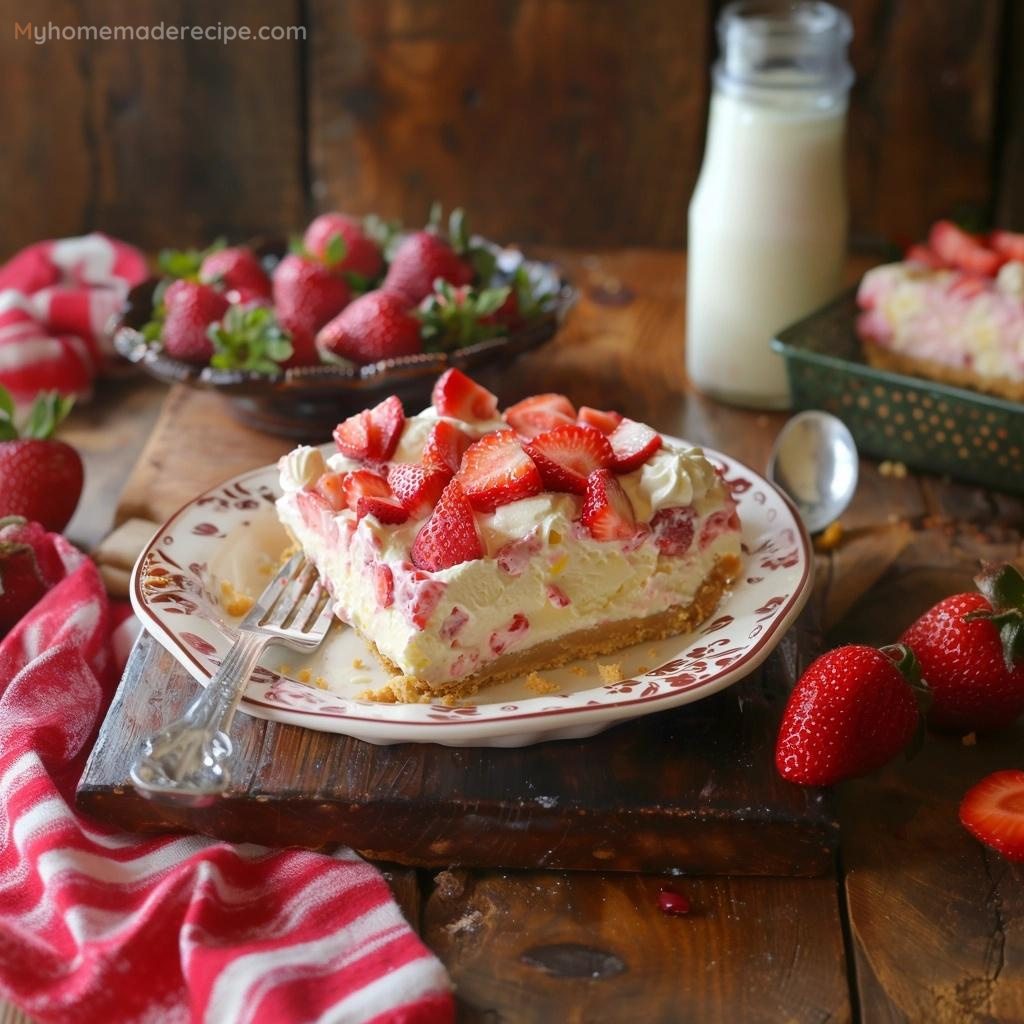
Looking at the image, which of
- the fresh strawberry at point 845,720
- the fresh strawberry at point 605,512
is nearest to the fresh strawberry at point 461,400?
the fresh strawberry at point 605,512

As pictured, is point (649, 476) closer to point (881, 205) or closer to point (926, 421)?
point (926, 421)

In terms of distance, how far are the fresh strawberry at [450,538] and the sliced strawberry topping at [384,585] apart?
4cm

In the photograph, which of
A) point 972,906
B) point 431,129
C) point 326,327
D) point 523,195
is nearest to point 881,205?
point 523,195

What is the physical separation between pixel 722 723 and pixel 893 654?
21cm

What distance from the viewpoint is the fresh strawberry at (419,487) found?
1.54 metres

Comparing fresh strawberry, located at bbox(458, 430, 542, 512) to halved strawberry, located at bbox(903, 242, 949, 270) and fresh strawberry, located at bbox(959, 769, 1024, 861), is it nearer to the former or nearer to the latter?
fresh strawberry, located at bbox(959, 769, 1024, 861)

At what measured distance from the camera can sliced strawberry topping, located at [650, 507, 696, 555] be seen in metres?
1.59

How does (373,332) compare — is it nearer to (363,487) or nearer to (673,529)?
(363,487)

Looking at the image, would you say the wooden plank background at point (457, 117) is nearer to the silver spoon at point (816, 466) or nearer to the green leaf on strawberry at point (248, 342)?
the green leaf on strawberry at point (248, 342)

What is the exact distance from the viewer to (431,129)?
10.5ft

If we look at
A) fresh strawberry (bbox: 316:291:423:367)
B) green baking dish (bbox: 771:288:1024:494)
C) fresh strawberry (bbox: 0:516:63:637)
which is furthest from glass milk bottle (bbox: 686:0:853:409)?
fresh strawberry (bbox: 0:516:63:637)

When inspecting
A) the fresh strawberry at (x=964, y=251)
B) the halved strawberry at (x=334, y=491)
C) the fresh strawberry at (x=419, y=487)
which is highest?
the fresh strawberry at (x=964, y=251)

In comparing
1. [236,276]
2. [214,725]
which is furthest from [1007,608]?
[236,276]

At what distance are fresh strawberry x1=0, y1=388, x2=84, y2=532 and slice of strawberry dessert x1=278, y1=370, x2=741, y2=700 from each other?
43 cm
